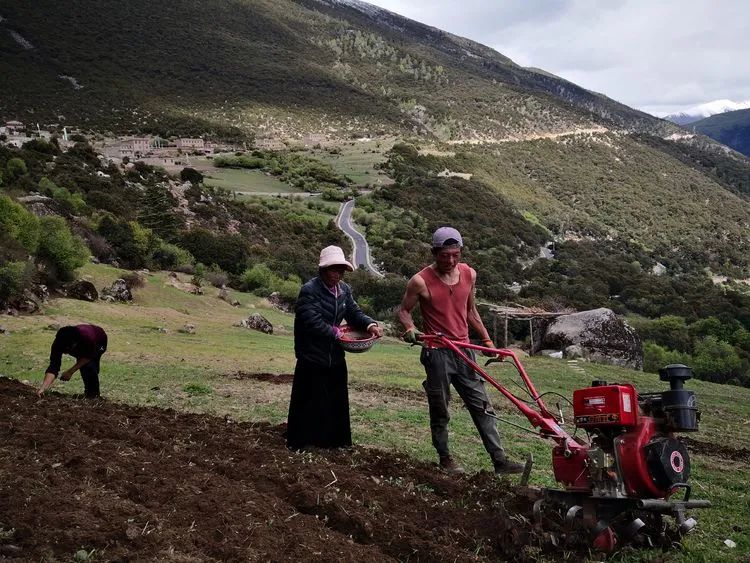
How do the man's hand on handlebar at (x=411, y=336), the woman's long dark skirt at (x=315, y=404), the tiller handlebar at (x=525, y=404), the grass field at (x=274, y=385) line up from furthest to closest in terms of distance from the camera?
1. the grass field at (x=274, y=385)
2. the woman's long dark skirt at (x=315, y=404)
3. the man's hand on handlebar at (x=411, y=336)
4. the tiller handlebar at (x=525, y=404)

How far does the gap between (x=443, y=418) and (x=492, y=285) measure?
167ft

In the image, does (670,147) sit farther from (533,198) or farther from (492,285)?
(492,285)

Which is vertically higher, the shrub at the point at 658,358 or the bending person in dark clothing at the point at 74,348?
→ the bending person in dark clothing at the point at 74,348

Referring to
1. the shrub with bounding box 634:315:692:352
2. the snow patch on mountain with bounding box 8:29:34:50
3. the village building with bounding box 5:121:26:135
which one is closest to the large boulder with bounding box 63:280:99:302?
the shrub with bounding box 634:315:692:352

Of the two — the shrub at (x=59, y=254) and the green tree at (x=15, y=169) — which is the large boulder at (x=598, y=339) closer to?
the shrub at (x=59, y=254)

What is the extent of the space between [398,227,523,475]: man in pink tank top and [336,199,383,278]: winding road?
150 feet

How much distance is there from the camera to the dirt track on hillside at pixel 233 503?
13.5 feet

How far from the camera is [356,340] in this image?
23.1 feet

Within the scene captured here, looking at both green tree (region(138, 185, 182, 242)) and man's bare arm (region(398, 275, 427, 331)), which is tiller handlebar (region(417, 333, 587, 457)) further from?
green tree (region(138, 185, 182, 242))

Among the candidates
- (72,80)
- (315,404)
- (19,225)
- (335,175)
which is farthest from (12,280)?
(72,80)

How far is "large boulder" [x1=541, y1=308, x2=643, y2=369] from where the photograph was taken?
29641 millimetres

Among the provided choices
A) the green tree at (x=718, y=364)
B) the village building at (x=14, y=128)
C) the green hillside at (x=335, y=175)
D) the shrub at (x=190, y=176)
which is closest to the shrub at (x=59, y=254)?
the green hillside at (x=335, y=175)

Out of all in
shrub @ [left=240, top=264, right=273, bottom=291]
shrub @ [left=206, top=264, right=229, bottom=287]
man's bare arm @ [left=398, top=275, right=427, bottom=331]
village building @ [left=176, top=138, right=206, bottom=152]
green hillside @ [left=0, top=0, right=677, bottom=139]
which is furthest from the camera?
green hillside @ [left=0, top=0, right=677, bottom=139]

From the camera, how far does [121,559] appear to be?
151 inches
